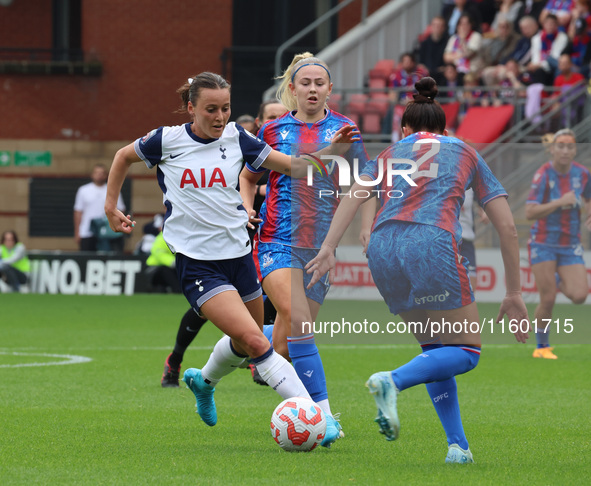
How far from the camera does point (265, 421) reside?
293 inches

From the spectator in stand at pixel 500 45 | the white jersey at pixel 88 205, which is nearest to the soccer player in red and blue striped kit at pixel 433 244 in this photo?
the spectator in stand at pixel 500 45

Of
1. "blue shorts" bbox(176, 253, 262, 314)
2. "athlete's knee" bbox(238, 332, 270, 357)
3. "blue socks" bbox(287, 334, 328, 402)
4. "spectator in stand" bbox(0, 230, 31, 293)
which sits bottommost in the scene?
"spectator in stand" bbox(0, 230, 31, 293)

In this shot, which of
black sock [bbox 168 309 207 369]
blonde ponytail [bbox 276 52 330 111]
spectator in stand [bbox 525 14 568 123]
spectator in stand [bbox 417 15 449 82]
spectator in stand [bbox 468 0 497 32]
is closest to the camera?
blonde ponytail [bbox 276 52 330 111]

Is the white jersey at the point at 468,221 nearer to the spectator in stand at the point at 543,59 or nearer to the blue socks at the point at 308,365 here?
the blue socks at the point at 308,365

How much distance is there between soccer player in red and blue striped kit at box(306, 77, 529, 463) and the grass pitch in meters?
0.52

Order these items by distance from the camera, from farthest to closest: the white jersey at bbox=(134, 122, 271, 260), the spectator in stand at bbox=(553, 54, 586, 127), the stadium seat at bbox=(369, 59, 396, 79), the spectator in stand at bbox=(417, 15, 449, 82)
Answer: the stadium seat at bbox=(369, 59, 396, 79) < the spectator in stand at bbox=(417, 15, 449, 82) < the spectator in stand at bbox=(553, 54, 586, 127) < the white jersey at bbox=(134, 122, 271, 260)

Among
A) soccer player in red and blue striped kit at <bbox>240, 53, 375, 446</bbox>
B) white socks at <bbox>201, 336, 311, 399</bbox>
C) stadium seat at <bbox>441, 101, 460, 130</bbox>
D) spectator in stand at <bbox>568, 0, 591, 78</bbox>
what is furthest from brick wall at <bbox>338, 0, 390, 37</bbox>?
white socks at <bbox>201, 336, 311, 399</bbox>

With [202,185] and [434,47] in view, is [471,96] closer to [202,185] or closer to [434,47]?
[434,47]

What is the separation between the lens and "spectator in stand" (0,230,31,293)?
66.8 feet

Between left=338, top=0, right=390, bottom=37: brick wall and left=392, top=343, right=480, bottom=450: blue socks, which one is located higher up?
left=338, top=0, right=390, bottom=37: brick wall

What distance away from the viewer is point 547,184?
1166cm

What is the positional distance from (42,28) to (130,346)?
Result: 1723cm

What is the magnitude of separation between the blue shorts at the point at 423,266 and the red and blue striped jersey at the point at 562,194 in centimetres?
620

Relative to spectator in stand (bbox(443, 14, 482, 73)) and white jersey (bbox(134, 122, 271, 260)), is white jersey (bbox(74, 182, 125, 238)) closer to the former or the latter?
spectator in stand (bbox(443, 14, 482, 73))
